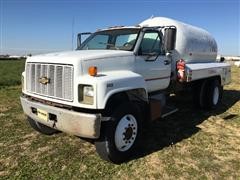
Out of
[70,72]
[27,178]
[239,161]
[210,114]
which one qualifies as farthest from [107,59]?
[210,114]

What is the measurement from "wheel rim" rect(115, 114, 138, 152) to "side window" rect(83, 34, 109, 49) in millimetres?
1824

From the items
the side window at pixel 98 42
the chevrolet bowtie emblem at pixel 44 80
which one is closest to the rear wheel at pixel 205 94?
the side window at pixel 98 42

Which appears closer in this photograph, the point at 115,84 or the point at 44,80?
the point at 115,84

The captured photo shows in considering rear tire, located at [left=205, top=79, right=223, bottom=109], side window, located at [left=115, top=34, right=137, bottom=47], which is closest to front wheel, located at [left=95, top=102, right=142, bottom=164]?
side window, located at [left=115, top=34, right=137, bottom=47]

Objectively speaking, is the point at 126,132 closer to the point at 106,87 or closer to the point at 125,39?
the point at 106,87

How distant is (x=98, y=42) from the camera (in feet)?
21.2

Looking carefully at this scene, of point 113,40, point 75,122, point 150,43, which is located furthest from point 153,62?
point 75,122

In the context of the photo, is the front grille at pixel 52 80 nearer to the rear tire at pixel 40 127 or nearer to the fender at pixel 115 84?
the fender at pixel 115 84

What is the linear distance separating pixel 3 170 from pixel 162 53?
12.7 feet

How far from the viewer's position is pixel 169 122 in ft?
25.0

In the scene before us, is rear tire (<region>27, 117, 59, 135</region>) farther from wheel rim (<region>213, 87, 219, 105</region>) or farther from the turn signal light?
wheel rim (<region>213, 87, 219, 105</region>)

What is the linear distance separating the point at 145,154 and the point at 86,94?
5.58 ft

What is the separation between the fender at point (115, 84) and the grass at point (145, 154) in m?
1.11

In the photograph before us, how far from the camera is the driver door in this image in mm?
5863
